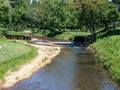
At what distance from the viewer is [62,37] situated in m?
106

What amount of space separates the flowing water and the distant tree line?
3544 cm

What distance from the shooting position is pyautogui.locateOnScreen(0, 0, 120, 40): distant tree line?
8569 centimetres

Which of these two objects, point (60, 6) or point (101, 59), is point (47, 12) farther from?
point (101, 59)

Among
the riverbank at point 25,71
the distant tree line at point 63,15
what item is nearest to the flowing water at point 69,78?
the riverbank at point 25,71

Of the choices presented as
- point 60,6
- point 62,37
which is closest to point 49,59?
point 62,37

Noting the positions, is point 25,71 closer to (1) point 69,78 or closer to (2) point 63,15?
(1) point 69,78

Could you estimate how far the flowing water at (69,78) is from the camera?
3441 centimetres

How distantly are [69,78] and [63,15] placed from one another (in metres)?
84.1

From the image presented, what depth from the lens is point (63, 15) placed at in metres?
122

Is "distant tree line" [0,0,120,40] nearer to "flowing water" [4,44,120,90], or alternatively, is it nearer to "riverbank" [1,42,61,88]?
"riverbank" [1,42,61,88]

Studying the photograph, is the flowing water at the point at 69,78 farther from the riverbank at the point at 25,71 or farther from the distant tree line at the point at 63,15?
the distant tree line at the point at 63,15

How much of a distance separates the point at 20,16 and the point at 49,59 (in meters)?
83.7

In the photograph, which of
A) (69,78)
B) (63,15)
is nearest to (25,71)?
(69,78)

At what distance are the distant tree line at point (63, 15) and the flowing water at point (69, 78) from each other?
1395 inches
